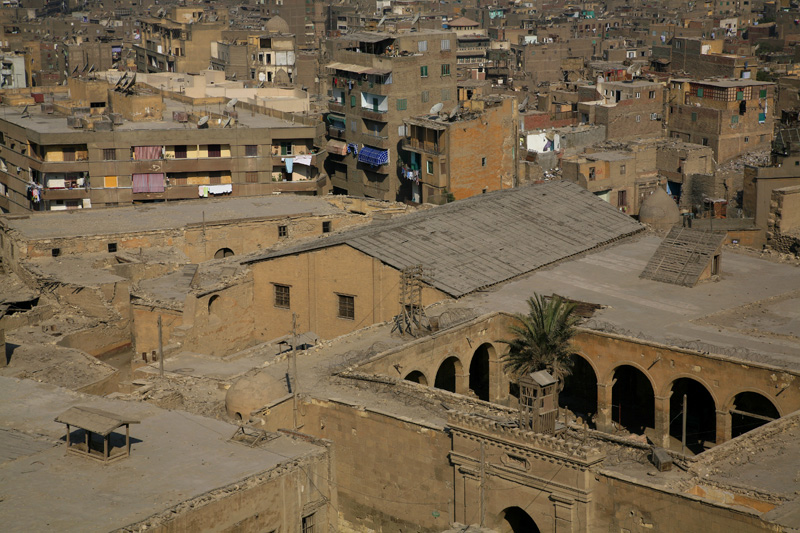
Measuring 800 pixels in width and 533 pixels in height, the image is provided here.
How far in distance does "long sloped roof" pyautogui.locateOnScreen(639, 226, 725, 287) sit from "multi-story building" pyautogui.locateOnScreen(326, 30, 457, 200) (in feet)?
121

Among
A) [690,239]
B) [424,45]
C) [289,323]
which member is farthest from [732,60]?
[289,323]

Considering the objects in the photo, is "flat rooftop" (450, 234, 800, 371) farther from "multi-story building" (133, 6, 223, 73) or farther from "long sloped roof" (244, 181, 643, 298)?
"multi-story building" (133, 6, 223, 73)

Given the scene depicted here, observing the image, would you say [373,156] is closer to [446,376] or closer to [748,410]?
[446,376]

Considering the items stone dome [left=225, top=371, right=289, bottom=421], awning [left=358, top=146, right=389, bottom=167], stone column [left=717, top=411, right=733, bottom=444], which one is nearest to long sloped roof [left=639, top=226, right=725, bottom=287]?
stone column [left=717, top=411, right=733, bottom=444]

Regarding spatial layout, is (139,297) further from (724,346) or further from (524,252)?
(724,346)

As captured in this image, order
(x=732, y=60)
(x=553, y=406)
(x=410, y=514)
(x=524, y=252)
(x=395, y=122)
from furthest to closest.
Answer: (x=732, y=60)
(x=395, y=122)
(x=524, y=252)
(x=410, y=514)
(x=553, y=406)

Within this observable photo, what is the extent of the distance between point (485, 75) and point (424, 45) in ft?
168

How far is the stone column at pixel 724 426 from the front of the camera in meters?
47.3

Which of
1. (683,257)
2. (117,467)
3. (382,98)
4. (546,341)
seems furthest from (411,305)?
(382,98)

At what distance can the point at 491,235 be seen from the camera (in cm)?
6144

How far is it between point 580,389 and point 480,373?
465cm

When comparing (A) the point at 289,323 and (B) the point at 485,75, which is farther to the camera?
(B) the point at 485,75

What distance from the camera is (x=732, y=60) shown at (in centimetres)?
13688

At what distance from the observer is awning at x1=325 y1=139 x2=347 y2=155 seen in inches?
3962
